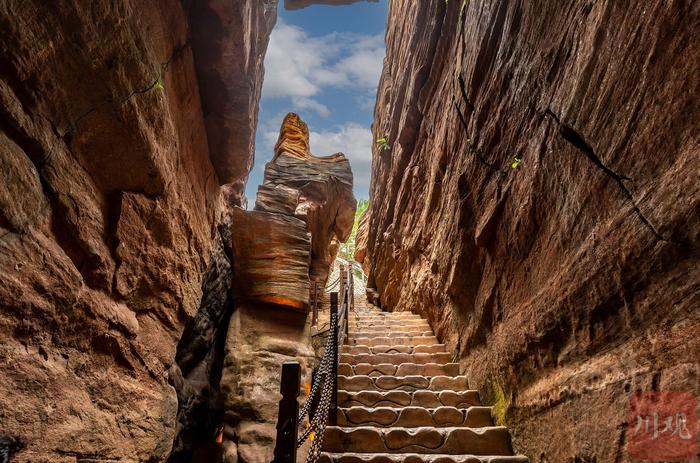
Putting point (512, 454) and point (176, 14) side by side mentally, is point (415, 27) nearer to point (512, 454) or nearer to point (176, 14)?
point (176, 14)

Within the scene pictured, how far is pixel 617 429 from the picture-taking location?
2.00 meters

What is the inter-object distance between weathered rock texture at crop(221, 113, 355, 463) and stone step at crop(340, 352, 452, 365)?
6.21 ft

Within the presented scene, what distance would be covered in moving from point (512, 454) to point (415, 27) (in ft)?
33.4

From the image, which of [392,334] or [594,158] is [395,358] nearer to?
[392,334]

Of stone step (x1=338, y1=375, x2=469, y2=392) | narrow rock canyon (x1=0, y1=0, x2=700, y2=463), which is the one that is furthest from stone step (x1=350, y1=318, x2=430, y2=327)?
stone step (x1=338, y1=375, x2=469, y2=392)

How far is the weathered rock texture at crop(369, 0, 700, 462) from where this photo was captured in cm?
168

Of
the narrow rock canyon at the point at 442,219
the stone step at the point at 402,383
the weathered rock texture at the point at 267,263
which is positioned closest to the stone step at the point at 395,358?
the narrow rock canyon at the point at 442,219

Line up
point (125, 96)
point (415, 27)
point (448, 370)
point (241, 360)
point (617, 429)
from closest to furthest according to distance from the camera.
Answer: point (617, 429)
point (125, 96)
point (448, 370)
point (241, 360)
point (415, 27)

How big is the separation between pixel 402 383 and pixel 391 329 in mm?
2103

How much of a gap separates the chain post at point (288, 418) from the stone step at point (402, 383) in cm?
266

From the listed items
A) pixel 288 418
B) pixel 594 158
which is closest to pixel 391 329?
pixel 288 418

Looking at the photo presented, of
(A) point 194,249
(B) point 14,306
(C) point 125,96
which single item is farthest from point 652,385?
(A) point 194,249

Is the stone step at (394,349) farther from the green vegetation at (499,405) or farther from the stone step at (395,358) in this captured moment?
the green vegetation at (499,405)

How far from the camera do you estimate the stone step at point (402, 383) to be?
444 cm
